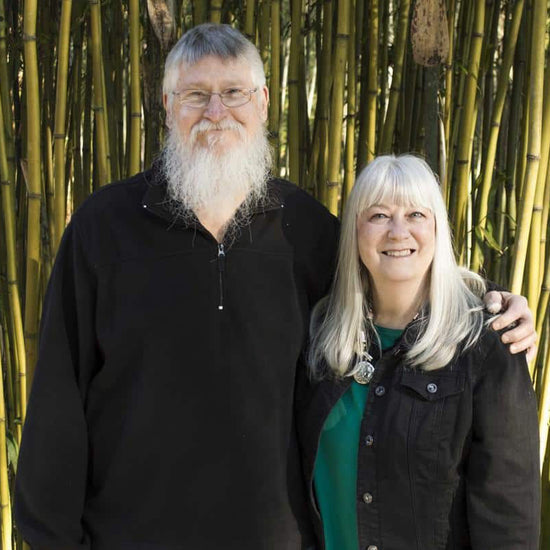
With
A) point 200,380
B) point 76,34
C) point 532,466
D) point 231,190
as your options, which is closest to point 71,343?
point 200,380

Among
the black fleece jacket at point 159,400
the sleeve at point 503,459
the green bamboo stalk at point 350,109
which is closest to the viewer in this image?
the sleeve at point 503,459

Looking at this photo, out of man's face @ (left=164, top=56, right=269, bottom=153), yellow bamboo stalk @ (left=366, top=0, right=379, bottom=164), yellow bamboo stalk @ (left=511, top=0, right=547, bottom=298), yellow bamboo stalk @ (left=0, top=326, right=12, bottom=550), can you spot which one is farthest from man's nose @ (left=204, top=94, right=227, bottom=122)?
yellow bamboo stalk @ (left=0, top=326, right=12, bottom=550)

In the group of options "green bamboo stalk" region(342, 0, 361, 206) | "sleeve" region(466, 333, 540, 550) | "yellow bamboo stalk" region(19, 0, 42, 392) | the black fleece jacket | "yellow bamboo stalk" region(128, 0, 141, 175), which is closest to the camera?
"sleeve" region(466, 333, 540, 550)

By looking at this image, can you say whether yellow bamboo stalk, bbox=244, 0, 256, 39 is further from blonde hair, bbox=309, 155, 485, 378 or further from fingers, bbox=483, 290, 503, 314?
fingers, bbox=483, 290, 503, 314

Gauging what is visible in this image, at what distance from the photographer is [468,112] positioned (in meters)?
1.91

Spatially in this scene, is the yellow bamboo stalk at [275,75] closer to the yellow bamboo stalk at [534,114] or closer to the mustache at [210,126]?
the mustache at [210,126]

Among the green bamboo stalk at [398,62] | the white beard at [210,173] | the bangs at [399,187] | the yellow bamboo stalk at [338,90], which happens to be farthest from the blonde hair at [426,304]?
the green bamboo stalk at [398,62]

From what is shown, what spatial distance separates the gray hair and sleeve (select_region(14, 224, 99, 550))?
352 millimetres

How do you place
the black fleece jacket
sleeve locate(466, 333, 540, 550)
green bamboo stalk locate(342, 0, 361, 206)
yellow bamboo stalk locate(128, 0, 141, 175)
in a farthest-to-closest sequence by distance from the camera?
green bamboo stalk locate(342, 0, 361, 206)
yellow bamboo stalk locate(128, 0, 141, 175)
the black fleece jacket
sleeve locate(466, 333, 540, 550)

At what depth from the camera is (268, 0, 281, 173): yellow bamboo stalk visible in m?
1.88

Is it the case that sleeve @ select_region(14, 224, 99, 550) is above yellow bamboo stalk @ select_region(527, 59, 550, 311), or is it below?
below

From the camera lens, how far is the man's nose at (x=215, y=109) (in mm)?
1563

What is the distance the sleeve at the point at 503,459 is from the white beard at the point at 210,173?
0.52 m

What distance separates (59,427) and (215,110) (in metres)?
0.60
